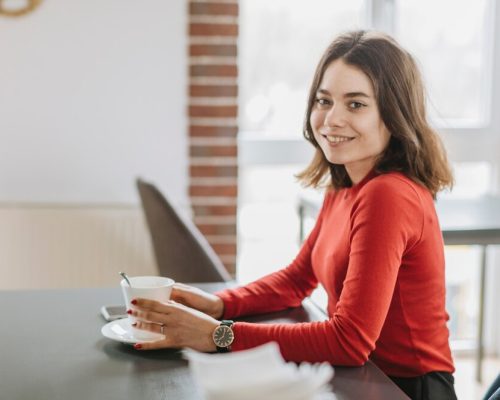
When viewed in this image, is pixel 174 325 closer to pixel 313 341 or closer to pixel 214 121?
pixel 313 341

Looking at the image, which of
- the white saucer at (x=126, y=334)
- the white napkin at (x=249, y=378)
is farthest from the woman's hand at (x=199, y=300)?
the white napkin at (x=249, y=378)

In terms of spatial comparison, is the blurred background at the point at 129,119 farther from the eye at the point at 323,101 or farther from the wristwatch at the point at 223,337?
the wristwatch at the point at 223,337

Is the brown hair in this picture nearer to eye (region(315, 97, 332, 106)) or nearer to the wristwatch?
eye (region(315, 97, 332, 106))

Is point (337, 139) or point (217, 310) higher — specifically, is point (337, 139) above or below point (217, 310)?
above

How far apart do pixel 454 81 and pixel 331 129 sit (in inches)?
84.3

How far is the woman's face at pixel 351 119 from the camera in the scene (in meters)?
1.53

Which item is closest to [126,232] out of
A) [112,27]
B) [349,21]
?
[112,27]

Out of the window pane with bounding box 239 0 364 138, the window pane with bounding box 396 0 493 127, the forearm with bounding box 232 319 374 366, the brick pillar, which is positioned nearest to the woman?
the forearm with bounding box 232 319 374 366

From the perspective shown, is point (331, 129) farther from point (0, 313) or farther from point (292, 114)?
point (292, 114)

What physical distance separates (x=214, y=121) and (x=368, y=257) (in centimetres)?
Answer: 189

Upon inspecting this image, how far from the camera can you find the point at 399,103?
60.6 inches

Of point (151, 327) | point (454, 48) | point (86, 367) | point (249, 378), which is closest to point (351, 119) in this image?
point (151, 327)

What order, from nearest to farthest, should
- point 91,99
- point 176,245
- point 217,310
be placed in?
point 217,310
point 176,245
point 91,99

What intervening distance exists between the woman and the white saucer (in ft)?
0.07
